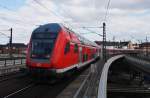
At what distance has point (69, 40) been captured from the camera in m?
21.8

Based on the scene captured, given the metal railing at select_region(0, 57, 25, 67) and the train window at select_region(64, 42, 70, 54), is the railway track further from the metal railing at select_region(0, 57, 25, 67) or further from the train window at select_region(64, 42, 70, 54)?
the metal railing at select_region(0, 57, 25, 67)

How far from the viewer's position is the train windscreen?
19.7 meters

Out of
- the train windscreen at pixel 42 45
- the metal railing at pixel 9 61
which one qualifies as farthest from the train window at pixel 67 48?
the metal railing at pixel 9 61

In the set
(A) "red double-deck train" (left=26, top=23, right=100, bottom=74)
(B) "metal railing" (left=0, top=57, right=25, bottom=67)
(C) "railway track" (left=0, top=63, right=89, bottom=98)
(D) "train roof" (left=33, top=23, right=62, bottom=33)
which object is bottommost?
(C) "railway track" (left=0, top=63, right=89, bottom=98)

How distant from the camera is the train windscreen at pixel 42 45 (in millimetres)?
19734

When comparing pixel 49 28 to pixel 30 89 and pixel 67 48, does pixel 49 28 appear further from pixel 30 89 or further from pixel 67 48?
pixel 30 89

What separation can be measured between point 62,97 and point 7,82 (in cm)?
605

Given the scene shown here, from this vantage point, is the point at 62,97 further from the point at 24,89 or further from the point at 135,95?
the point at 135,95

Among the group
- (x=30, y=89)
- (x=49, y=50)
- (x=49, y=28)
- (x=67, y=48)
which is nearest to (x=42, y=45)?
(x=49, y=50)

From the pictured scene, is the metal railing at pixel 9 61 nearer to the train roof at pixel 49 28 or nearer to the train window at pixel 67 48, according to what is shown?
the train roof at pixel 49 28

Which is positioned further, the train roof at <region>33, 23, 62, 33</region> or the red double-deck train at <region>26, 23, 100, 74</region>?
the train roof at <region>33, 23, 62, 33</region>

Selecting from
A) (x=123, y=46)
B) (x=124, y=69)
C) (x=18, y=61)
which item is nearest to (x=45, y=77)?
(x=18, y=61)

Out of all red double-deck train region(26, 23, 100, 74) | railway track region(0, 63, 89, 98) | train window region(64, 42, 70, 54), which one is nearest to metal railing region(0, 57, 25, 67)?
railway track region(0, 63, 89, 98)

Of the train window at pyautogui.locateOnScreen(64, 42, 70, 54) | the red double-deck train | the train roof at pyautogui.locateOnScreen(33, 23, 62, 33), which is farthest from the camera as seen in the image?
the train window at pyautogui.locateOnScreen(64, 42, 70, 54)
